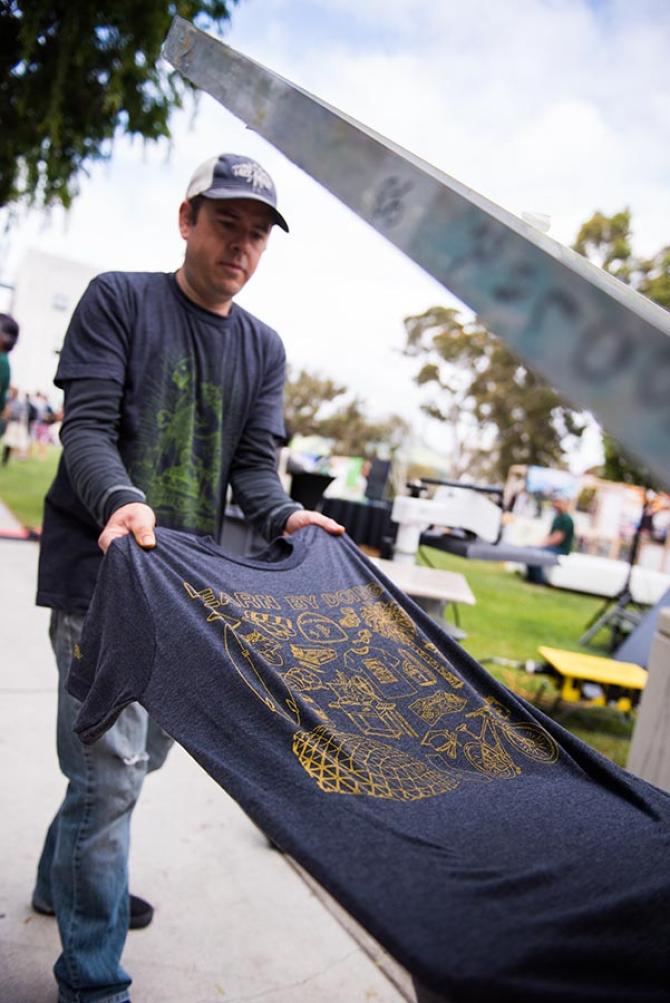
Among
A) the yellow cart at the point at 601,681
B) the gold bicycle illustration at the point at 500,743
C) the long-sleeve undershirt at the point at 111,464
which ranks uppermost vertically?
the long-sleeve undershirt at the point at 111,464

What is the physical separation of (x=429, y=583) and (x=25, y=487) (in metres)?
11.5

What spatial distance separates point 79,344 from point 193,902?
180 centimetres

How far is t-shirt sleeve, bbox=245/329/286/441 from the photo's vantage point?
2.46 m

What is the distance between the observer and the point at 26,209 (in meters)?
8.22

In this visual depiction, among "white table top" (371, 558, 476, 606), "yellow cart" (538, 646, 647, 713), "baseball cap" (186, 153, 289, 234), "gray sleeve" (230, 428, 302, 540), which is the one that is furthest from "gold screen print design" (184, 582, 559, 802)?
"yellow cart" (538, 646, 647, 713)

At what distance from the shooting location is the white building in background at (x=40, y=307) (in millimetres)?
50312

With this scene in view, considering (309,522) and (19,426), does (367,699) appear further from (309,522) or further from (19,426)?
(19,426)

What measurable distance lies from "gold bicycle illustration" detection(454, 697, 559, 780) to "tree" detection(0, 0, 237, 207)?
6.30 meters

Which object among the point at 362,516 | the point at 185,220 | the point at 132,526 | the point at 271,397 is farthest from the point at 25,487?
the point at 132,526

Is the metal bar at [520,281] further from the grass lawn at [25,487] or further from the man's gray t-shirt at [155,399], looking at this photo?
the grass lawn at [25,487]

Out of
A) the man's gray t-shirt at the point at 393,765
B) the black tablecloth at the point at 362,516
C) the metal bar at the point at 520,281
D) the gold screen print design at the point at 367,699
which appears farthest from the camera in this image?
the black tablecloth at the point at 362,516

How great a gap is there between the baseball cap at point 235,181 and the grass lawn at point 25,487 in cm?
781

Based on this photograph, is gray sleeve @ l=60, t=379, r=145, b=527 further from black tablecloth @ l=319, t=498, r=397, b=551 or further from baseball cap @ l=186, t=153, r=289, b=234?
black tablecloth @ l=319, t=498, r=397, b=551

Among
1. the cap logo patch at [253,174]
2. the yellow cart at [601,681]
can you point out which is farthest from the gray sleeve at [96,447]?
the yellow cart at [601,681]
